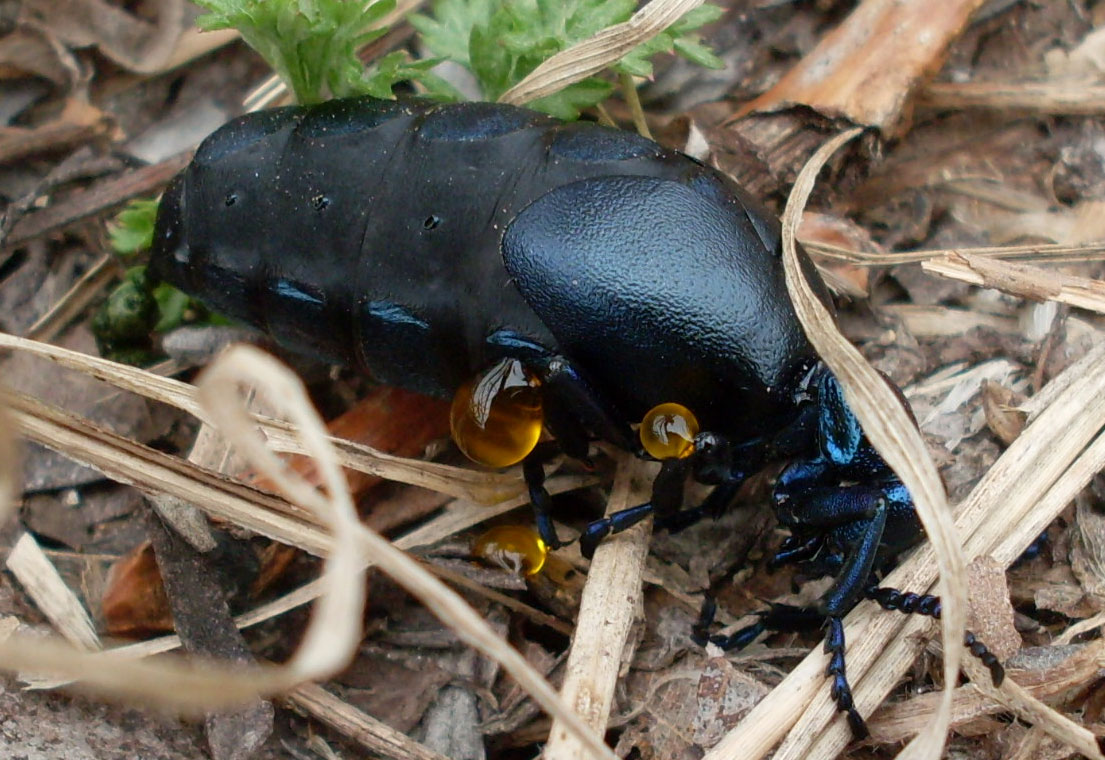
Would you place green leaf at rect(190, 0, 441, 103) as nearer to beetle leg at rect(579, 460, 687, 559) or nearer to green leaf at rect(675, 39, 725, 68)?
green leaf at rect(675, 39, 725, 68)

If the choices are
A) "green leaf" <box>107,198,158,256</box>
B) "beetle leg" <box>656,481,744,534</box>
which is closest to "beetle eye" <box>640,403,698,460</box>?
"beetle leg" <box>656,481,744,534</box>

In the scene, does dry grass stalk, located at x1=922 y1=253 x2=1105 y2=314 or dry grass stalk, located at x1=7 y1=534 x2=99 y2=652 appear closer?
dry grass stalk, located at x1=7 y1=534 x2=99 y2=652

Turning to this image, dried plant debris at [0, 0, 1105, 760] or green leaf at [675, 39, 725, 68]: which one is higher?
green leaf at [675, 39, 725, 68]

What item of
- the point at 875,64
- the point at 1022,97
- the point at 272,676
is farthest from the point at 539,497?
the point at 1022,97

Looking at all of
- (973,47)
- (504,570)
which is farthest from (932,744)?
(973,47)

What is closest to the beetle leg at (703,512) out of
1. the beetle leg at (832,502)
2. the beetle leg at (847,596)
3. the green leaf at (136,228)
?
the beetle leg at (832,502)

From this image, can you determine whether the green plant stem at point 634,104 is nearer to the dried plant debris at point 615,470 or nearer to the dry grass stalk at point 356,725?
the dried plant debris at point 615,470
